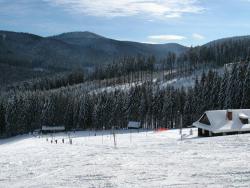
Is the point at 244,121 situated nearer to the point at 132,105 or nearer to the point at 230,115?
the point at 230,115

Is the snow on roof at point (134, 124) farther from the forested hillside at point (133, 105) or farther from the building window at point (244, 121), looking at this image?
the building window at point (244, 121)

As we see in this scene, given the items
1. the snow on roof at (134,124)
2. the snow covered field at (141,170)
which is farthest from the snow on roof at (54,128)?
the snow covered field at (141,170)

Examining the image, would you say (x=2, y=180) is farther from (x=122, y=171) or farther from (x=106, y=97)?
(x=106, y=97)

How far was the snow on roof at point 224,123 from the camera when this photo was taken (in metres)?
60.7

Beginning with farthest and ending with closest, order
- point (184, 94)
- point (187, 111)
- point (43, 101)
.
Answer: point (43, 101) → point (184, 94) → point (187, 111)

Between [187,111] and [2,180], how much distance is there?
7931cm

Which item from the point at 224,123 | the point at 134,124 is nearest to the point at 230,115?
the point at 224,123

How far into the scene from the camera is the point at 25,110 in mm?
121625

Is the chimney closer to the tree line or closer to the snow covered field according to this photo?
the snow covered field

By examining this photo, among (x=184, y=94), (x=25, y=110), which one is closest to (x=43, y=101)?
(x=25, y=110)

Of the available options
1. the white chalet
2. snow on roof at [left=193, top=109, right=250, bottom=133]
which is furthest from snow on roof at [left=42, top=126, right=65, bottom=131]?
snow on roof at [left=193, top=109, right=250, bottom=133]

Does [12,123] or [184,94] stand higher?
[184,94]

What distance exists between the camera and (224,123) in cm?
6162

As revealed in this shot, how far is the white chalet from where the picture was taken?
199ft
